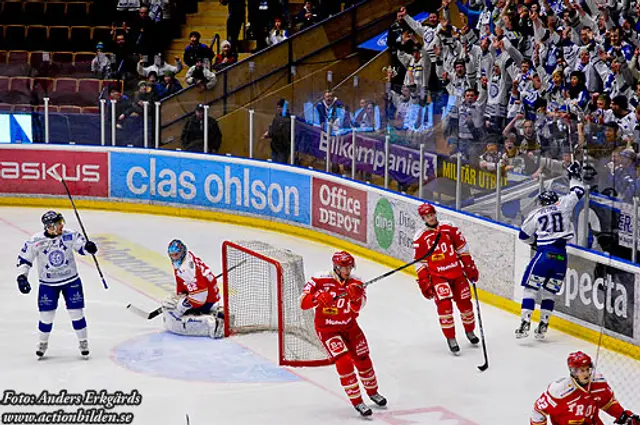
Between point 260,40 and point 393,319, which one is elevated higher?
point 260,40

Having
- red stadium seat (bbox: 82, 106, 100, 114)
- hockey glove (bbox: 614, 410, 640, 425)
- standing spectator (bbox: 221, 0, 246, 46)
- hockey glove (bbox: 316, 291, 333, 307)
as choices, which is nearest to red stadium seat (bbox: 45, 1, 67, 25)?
standing spectator (bbox: 221, 0, 246, 46)

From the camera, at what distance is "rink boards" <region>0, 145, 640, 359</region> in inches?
501

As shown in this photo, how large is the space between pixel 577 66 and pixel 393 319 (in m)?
4.68

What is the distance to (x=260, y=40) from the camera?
22.0 m

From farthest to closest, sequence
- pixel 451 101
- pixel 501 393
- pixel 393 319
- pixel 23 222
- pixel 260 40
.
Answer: pixel 260 40 < pixel 23 222 < pixel 451 101 < pixel 393 319 < pixel 501 393

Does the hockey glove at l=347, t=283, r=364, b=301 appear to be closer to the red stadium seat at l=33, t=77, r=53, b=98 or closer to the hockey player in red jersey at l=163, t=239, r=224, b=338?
the hockey player in red jersey at l=163, t=239, r=224, b=338

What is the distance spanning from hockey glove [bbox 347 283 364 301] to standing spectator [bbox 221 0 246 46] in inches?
475

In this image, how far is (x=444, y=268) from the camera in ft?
41.3

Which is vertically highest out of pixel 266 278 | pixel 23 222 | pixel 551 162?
pixel 551 162

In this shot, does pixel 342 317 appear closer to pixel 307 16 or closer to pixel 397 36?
pixel 397 36

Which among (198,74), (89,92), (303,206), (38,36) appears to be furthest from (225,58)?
(38,36)

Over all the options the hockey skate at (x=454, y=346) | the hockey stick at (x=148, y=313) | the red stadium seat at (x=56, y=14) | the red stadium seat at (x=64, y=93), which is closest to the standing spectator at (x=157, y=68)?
the red stadium seat at (x=64, y=93)

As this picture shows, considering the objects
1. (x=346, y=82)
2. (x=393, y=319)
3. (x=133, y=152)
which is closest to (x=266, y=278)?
(x=393, y=319)

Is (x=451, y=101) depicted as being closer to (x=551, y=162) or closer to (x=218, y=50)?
(x=551, y=162)
